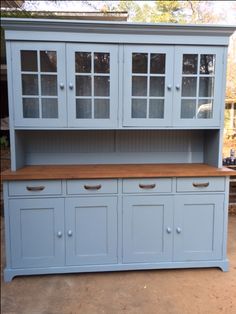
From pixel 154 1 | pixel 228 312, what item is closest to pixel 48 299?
pixel 228 312

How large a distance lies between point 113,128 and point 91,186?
1.59 ft

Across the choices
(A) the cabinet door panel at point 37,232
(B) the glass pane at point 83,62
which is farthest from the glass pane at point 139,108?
(A) the cabinet door panel at point 37,232

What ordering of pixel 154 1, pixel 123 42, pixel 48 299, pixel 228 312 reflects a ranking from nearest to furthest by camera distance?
pixel 228 312
pixel 48 299
pixel 123 42
pixel 154 1

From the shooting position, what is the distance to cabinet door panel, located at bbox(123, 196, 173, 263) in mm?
1899

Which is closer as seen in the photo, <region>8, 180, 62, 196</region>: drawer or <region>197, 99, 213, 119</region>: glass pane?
<region>8, 180, 62, 196</region>: drawer

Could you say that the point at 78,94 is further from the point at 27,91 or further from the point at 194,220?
the point at 194,220

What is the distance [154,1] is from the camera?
2.54 m

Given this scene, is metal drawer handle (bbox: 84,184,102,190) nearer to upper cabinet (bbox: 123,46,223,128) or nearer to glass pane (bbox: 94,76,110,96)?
upper cabinet (bbox: 123,46,223,128)

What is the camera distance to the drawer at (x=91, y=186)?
1.84 metres

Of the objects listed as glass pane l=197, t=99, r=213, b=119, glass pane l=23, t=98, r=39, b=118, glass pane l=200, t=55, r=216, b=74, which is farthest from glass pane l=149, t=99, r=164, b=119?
glass pane l=23, t=98, r=39, b=118

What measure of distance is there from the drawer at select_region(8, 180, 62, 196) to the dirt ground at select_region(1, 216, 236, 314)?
0.68m

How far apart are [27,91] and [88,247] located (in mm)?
1295

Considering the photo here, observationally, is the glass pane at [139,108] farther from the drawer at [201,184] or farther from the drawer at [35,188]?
the drawer at [35,188]

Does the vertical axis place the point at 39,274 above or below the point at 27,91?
below
